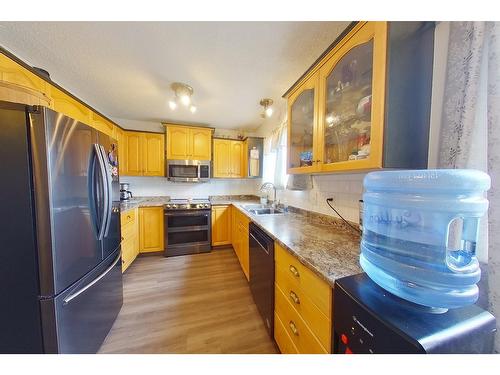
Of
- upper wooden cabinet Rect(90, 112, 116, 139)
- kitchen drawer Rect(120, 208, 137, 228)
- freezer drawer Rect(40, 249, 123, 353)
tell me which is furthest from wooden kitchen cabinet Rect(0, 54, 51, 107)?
kitchen drawer Rect(120, 208, 137, 228)

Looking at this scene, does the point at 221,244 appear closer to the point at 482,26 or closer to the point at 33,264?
the point at 33,264

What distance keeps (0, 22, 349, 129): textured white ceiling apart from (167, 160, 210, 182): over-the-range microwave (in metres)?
1.05

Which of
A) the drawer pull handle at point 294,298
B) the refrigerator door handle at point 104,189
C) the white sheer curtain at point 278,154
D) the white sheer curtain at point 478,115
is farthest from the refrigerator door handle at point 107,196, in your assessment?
the white sheer curtain at point 478,115

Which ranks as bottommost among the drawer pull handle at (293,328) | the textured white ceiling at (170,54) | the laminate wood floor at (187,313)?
the laminate wood floor at (187,313)

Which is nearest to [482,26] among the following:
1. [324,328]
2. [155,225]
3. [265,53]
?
[265,53]

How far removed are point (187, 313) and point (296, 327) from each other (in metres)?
1.10

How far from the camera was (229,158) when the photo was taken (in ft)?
10.9

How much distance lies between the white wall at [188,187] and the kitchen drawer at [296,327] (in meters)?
2.46

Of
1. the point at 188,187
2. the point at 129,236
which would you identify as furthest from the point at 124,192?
the point at 188,187

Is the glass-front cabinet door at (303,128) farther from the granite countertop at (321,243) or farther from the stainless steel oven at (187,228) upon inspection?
the stainless steel oven at (187,228)

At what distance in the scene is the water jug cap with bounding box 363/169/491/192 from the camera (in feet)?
1.72

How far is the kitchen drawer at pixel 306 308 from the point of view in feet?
2.38
